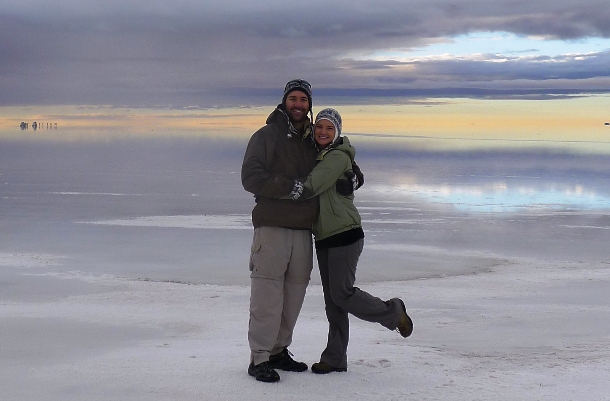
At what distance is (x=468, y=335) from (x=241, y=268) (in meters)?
4.62

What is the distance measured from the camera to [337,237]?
5.15m

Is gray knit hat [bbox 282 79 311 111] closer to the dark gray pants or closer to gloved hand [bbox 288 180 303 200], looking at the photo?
gloved hand [bbox 288 180 303 200]

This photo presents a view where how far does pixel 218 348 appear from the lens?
618cm

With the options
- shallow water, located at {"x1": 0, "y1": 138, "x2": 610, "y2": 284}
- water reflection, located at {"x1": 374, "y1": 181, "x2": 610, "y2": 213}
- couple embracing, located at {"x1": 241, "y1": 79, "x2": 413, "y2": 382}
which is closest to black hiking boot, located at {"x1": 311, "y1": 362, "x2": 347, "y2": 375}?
couple embracing, located at {"x1": 241, "y1": 79, "x2": 413, "y2": 382}

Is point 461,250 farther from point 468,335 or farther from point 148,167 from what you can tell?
point 148,167

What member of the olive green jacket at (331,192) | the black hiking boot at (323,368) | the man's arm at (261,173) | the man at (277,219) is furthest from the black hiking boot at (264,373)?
the man's arm at (261,173)

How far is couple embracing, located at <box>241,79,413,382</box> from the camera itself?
510 centimetres

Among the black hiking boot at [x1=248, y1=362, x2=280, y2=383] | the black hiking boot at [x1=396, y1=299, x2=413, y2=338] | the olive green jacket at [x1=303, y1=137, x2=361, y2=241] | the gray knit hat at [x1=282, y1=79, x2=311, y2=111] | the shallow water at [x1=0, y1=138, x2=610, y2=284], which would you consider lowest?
the shallow water at [x1=0, y1=138, x2=610, y2=284]

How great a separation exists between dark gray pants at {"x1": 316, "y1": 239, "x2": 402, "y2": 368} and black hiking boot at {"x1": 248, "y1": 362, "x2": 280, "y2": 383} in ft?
→ 1.42

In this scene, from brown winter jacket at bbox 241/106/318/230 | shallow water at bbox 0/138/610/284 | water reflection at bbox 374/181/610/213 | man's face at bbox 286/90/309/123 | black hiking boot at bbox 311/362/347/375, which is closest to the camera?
brown winter jacket at bbox 241/106/318/230

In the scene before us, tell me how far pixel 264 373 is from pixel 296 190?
127 cm

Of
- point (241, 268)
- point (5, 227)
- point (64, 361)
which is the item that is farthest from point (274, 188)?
point (5, 227)

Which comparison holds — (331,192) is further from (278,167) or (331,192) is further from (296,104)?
(296,104)

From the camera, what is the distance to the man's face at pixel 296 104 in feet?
A: 16.8
